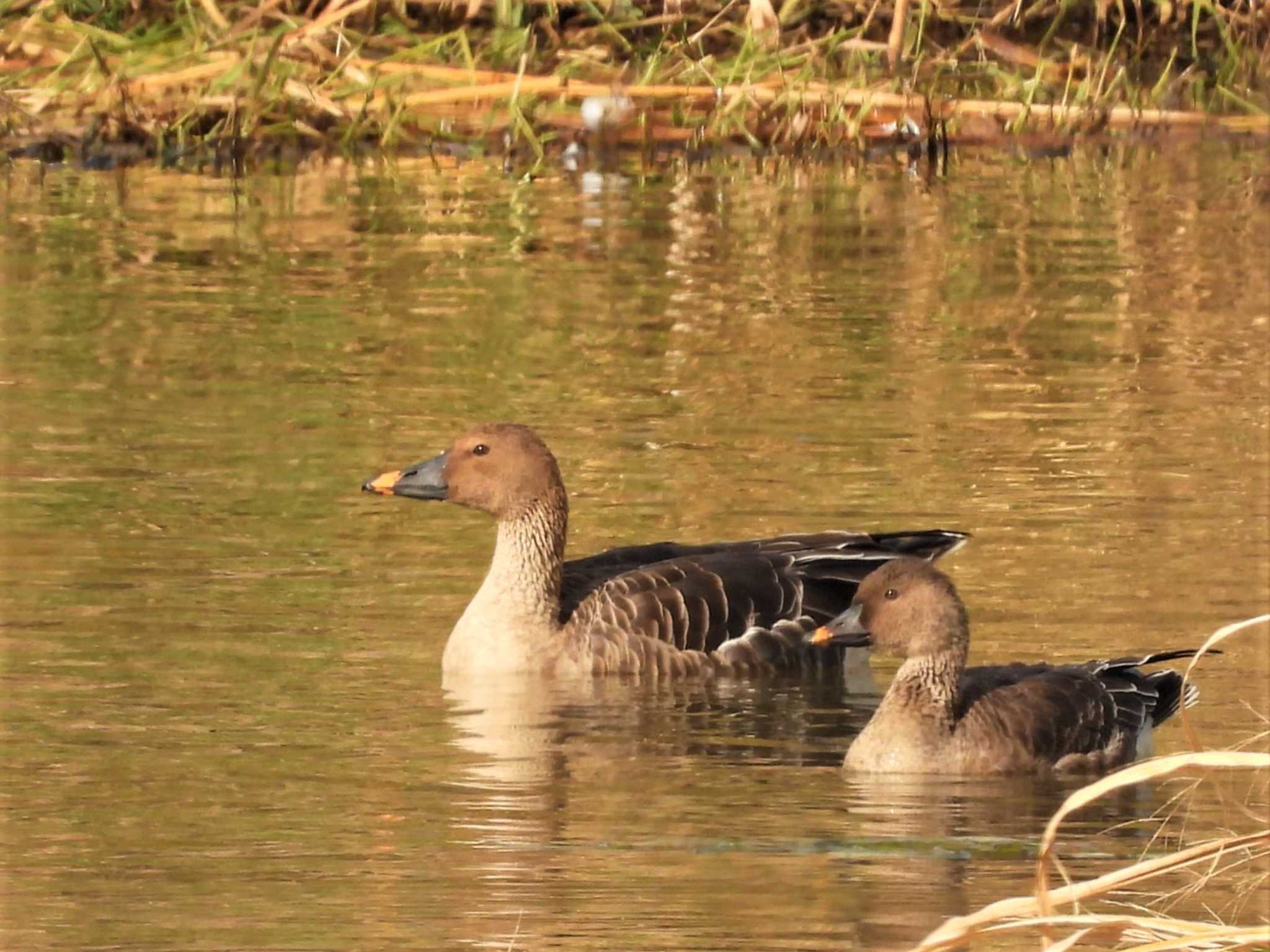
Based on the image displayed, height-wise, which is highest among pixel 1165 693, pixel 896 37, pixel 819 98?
pixel 896 37

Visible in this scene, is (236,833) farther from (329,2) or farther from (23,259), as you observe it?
(329,2)

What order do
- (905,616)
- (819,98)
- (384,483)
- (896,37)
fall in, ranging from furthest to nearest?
(896,37) < (819,98) < (384,483) < (905,616)

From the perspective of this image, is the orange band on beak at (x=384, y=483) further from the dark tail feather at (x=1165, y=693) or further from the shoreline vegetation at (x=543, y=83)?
the shoreline vegetation at (x=543, y=83)

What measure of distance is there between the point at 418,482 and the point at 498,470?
30 centimetres

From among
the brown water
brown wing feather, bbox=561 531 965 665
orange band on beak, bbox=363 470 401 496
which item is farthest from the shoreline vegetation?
brown wing feather, bbox=561 531 965 665

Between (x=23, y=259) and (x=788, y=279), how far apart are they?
4.36 meters

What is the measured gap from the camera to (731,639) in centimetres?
1025

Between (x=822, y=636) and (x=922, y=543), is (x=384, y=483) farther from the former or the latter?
(x=822, y=636)

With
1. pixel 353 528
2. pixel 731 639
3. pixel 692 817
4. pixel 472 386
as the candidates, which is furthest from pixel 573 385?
pixel 692 817

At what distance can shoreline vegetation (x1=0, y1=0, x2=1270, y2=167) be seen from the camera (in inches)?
822

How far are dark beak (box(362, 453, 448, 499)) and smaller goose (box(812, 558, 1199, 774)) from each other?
193 cm

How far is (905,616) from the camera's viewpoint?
8977 millimetres

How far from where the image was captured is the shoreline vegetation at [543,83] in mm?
20891

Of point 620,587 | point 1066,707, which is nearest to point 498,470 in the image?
point 620,587
